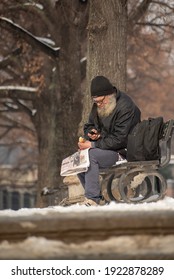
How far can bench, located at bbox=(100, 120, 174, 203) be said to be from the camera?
7949mm

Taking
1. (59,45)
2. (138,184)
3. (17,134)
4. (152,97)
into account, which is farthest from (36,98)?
(152,97)

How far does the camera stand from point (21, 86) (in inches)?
824

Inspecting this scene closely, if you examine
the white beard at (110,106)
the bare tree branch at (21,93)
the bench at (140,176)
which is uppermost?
the bare tree branch at (21,93)

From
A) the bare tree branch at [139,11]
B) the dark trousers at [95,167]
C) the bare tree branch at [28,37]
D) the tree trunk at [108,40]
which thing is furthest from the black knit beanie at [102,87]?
the bare tree branch at [139,11]

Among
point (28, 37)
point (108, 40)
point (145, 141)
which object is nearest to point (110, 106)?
point (145, 141)

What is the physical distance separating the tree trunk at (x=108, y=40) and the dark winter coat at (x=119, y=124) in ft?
11.9

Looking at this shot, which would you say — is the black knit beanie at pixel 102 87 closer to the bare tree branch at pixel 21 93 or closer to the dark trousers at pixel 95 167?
the dark trousers at pixel 95 167

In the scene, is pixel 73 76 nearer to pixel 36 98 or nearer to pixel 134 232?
pixel 36 98

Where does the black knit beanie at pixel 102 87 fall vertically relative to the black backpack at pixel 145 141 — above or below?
above

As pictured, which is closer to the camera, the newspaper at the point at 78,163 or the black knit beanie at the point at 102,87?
the newspaper at the point at 78,163

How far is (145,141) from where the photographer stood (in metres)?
7.92

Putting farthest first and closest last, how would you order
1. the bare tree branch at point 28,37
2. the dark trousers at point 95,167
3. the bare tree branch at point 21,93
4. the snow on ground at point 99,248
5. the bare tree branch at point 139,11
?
the bare tree branch at point 21,93 < the bare tree branch at point 139,11 < the bare tree branch at point 28,37 < the dark trousers at point 95,167 < the snow on ground at point 99,248

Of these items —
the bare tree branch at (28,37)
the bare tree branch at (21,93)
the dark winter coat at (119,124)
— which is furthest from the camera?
the bare tree branch at (21,93)

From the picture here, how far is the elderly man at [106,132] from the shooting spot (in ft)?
26.1
